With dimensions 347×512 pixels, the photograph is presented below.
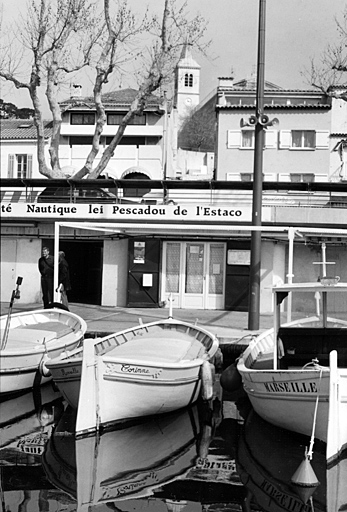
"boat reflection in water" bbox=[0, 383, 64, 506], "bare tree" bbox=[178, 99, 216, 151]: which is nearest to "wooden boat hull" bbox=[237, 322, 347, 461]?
"boat reflection in water" bbox=[0, 383, 64, 506]

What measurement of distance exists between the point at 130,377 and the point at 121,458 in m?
1.45

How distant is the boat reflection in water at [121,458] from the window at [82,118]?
1364 inches

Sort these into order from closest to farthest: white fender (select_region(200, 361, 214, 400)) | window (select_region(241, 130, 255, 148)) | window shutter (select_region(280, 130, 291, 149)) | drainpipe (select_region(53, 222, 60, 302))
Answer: white fender (select_region(200, 361, 214, 400))
drainpipe (select_region(53, 222, 60, 302))
window shutter (select_region(280, 130, 291, 149))
window (select_region(241, 130, 255, 148))

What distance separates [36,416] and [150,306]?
32.6 feet

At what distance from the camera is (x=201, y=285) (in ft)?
70.1

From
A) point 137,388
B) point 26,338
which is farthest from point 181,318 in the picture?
point 137,388

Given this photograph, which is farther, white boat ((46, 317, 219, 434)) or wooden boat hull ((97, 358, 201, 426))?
wooden boat hull ((97, 358, 201, 426))

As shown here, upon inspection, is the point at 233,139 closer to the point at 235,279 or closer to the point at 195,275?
the point at 195,275

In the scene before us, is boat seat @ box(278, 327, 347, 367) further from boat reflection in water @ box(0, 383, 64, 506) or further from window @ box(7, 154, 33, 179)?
window @ box(7, 154, 33, 179)

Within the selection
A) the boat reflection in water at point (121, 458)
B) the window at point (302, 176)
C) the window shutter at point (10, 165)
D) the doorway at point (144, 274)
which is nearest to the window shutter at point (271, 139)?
the window at point (302, 176)

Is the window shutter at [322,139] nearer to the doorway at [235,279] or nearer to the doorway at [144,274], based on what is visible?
the doorway at [235,279]

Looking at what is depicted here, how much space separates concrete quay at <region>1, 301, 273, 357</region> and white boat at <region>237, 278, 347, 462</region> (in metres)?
2.11

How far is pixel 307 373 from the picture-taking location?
9.48 metres

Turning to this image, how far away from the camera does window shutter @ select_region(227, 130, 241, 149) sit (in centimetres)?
4216
